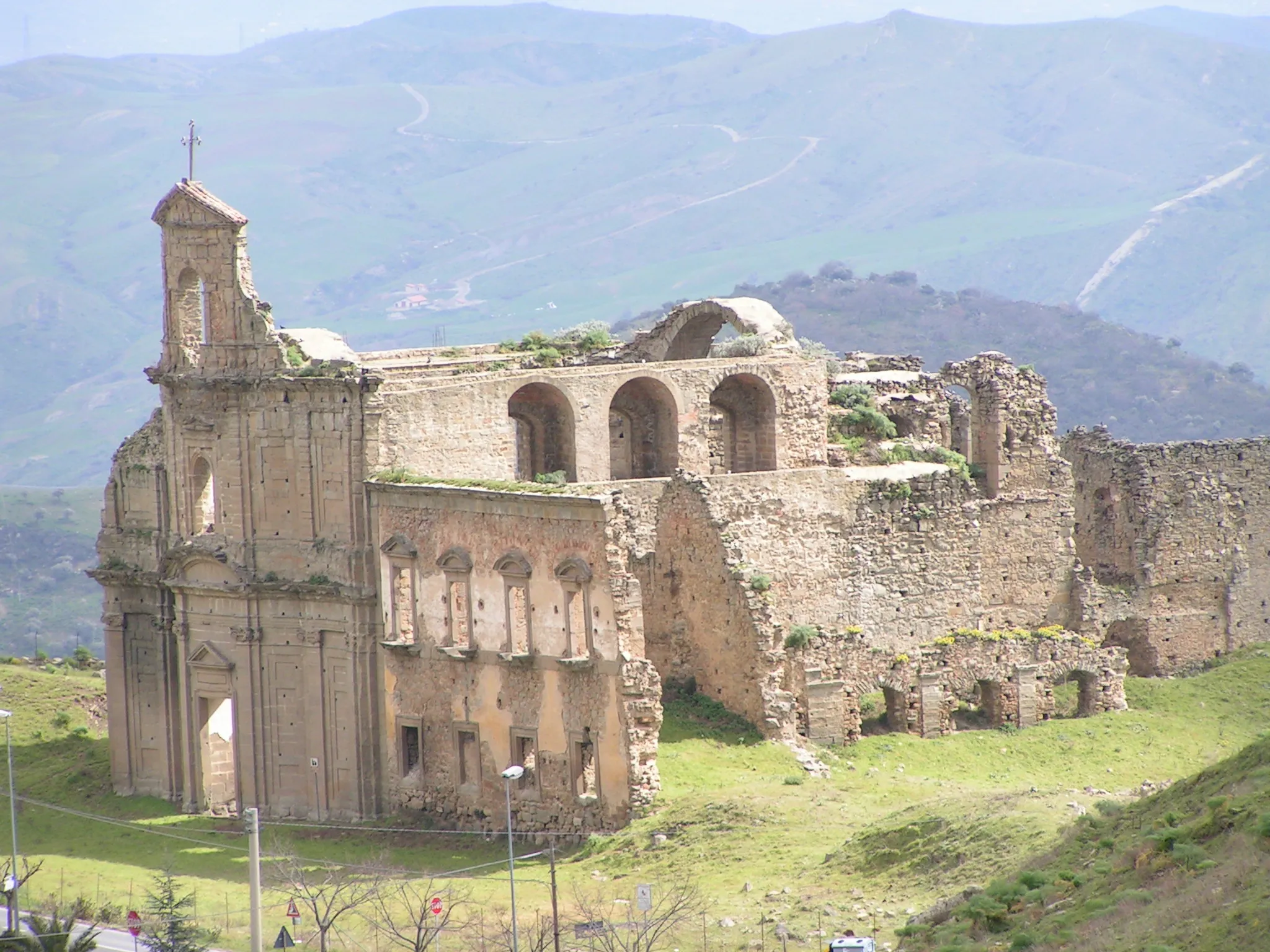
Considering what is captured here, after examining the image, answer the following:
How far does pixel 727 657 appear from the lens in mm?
52625

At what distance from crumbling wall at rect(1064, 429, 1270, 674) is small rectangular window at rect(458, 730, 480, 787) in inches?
681

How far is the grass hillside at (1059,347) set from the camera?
454 feet

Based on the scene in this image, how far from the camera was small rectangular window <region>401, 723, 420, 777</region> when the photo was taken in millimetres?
52844

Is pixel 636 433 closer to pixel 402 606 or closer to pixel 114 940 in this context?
pixel 402 606

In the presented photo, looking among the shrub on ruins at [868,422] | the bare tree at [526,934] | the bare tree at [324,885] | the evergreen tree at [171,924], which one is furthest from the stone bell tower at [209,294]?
the bare tree at [526,934]

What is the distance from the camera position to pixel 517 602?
49.9 metres

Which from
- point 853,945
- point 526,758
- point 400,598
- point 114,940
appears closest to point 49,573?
point 400,598

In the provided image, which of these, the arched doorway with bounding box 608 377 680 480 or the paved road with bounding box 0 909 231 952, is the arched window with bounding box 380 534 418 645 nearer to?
the arched doorway with bounding box 608 377 680 480

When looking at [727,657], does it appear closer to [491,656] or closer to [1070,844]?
[491,656]

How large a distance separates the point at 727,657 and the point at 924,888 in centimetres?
1160

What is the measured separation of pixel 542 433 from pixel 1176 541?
15.8 metres

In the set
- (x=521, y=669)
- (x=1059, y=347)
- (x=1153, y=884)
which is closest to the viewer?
(x=1153, y=884)

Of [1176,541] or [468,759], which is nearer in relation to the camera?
[468,759]

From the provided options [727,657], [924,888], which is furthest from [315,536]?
[924,888]
